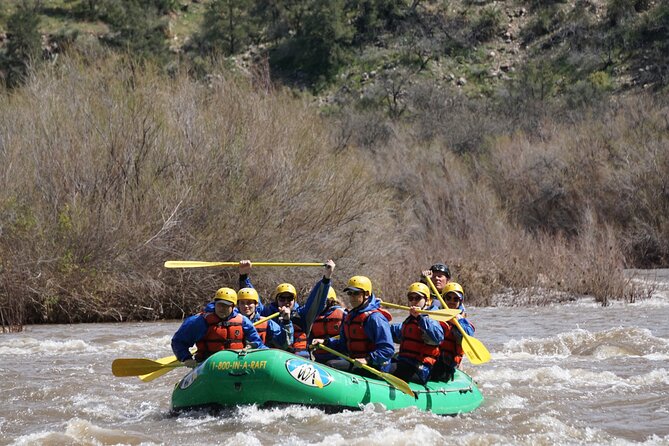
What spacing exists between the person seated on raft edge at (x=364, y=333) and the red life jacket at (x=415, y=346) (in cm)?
23

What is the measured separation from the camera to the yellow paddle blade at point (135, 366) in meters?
10.4

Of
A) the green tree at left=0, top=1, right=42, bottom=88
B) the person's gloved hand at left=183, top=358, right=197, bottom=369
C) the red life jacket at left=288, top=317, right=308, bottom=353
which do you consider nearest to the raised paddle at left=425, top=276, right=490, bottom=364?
the red life jacket at left=288, top=317, right=308, bottom=353

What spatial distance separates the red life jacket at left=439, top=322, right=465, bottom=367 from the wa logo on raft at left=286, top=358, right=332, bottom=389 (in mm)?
1397

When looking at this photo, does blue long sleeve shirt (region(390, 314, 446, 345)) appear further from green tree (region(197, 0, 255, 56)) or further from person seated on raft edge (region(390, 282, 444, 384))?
green tree (region(197, 0, 255, 56))

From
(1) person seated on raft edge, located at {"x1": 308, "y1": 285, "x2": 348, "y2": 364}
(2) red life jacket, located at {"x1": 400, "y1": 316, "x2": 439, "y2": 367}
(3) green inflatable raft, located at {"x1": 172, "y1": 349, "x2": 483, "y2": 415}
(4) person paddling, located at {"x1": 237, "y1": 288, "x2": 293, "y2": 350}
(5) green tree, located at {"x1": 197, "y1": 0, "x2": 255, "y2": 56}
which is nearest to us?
(3) green inflatable raft, located at {"x1": 172, "y1": 349, "x2": 483, "y2": 415}

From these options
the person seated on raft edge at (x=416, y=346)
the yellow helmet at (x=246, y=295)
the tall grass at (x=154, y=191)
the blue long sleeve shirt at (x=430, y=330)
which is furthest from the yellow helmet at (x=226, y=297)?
the tall grass at (x=154, y=191)

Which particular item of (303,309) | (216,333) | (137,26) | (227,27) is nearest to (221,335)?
(216,333)

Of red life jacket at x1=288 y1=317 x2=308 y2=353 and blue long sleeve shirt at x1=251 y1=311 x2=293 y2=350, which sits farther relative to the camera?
red life jacket at x1=288 y1=317 x2=308 y2=353

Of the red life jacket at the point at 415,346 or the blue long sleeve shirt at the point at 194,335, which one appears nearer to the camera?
the blue long sleeve shirt at the point at 194,335

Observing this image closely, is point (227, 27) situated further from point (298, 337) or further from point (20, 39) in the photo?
point (298, 337)

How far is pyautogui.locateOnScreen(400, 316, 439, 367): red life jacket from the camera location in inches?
401

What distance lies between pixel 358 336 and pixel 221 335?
1.30 m

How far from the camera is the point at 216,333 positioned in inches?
394

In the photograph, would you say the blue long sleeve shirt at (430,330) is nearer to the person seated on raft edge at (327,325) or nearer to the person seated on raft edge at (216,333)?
the person seated on raft edge at (327,325)
